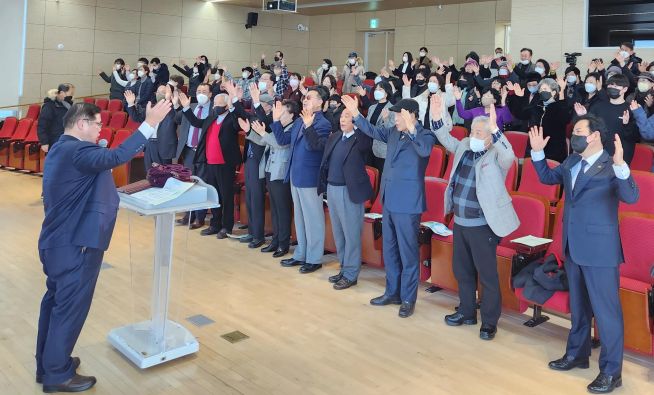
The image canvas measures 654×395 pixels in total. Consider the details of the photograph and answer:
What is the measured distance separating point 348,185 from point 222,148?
5.77 feet

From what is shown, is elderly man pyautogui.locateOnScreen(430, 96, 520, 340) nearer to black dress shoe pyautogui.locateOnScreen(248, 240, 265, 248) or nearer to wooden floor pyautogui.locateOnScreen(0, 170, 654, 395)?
wooden floor pyautogui.locateOnScreen(0, 170, 654, 395)

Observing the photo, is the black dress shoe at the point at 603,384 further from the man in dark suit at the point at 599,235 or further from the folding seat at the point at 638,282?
the folding seat at the point at 638,282

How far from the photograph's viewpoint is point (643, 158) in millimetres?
4969

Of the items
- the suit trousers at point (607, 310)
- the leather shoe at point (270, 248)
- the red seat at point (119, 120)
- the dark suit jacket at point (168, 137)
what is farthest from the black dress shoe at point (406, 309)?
the red seat at point (119, 120)

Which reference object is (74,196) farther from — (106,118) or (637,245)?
(106,118)

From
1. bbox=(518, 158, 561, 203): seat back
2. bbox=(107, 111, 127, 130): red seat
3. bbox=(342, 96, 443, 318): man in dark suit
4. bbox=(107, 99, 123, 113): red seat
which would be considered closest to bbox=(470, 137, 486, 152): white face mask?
bbox=(342, 96, 443, 318): man in dark suit

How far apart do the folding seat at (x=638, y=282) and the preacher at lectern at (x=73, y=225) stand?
2.50m

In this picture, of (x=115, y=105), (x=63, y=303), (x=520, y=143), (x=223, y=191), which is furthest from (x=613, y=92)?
(x=115, y=105)

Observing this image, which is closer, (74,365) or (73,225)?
(73,225)

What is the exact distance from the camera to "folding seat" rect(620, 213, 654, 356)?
304cm

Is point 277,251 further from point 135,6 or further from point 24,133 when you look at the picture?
point 135,6

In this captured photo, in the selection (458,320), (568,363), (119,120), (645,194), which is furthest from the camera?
(119,120)

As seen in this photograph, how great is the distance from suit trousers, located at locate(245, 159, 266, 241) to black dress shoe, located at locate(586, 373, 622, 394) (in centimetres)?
328

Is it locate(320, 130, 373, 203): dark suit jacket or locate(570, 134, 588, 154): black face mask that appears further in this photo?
locate(320, 130, 373, 203): dark suit jacket
